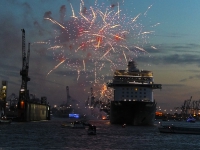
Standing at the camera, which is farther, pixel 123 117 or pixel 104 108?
pixel 104 108

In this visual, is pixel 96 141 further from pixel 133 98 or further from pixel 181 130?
pixel 133 98

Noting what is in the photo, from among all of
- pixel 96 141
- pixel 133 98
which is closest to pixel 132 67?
pixel 133 98

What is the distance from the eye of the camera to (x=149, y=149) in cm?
6419

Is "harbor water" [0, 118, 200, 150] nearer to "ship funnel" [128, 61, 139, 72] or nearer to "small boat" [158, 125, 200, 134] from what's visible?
"small boat" [158, 125, 200, 134]

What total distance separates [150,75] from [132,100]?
10886 millimetres

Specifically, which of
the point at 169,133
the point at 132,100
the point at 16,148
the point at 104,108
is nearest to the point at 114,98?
the point at 132,100

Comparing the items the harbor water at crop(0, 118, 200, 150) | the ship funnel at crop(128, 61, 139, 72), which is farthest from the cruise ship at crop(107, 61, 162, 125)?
the harbor water at crop(0, 118, 200, 150)

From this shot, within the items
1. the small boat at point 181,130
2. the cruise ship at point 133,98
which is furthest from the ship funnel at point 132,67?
the small boat at point 181,130

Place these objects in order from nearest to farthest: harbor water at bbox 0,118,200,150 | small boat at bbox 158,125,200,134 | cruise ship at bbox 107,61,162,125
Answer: harbor water at bbox 0,118,200,150, small boat at bbox 158,125,200,134, cruise ship at bbox 107,61,162,125

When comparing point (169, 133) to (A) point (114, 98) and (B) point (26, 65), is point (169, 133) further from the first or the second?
(B) point (26, 65)

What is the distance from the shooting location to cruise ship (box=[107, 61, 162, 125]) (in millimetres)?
129625

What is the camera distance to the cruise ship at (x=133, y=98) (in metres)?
130

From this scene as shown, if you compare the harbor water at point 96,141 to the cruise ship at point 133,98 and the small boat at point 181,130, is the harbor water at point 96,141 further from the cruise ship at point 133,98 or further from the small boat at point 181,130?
the cruise ship at point 133,98

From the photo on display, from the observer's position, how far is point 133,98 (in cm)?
13275
